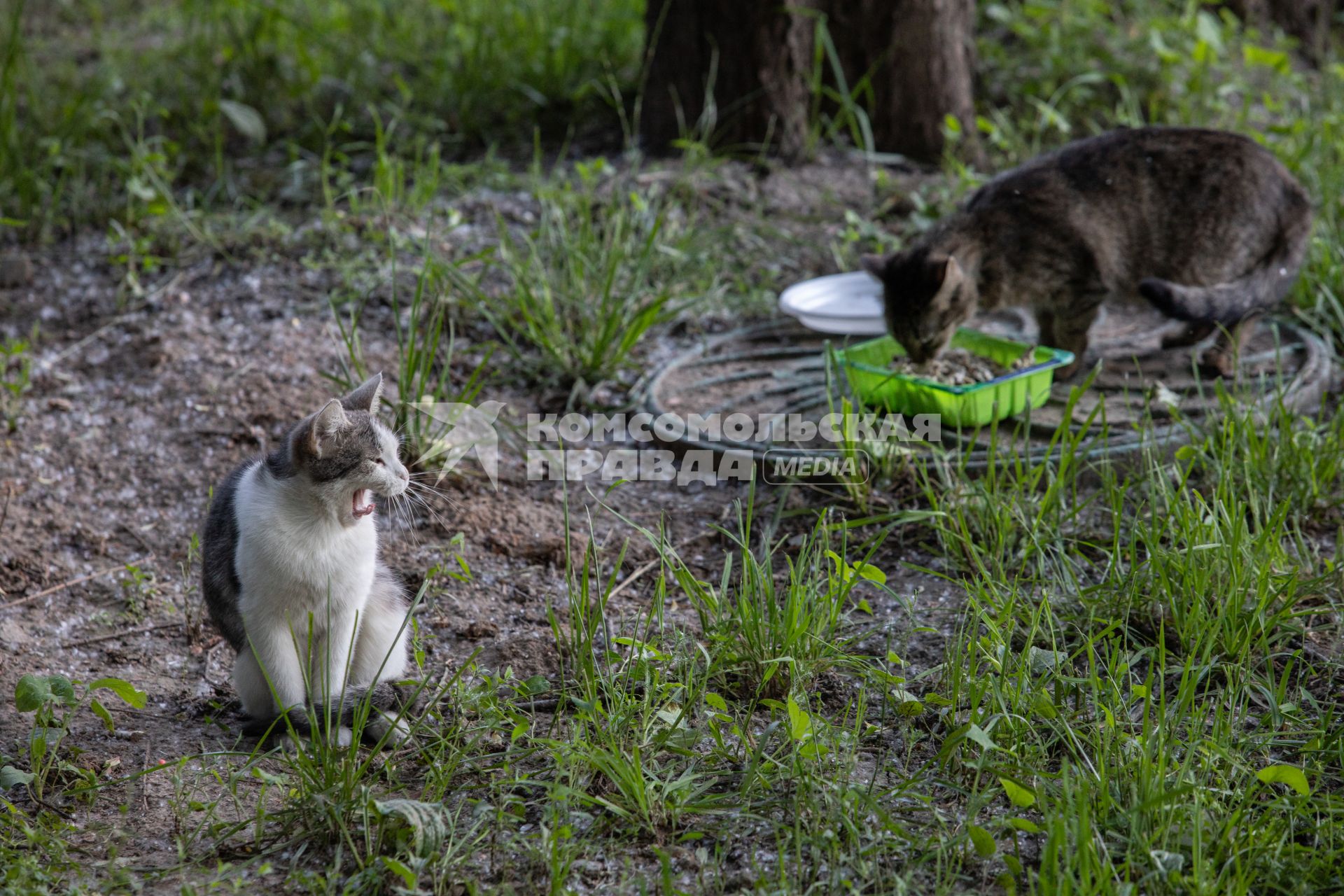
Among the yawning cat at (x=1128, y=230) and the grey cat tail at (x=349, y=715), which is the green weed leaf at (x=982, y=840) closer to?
the grey cat tail at (x=349, y=715)

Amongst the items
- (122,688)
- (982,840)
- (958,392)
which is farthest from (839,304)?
(122,688)

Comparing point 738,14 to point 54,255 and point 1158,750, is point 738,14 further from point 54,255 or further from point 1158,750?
point 1158,750

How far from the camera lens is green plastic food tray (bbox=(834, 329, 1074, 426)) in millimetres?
3469

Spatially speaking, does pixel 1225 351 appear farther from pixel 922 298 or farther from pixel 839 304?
pixel 839 304

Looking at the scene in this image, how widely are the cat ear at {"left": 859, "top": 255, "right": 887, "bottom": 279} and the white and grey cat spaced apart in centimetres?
192

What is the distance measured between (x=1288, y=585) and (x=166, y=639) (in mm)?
2477

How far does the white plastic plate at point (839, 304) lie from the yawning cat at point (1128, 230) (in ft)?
0.93

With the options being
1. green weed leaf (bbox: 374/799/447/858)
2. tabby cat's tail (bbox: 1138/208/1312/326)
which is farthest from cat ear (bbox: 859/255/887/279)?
green weed leaf (bbox: 374/799/447/858)

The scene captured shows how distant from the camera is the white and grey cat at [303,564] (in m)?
2.33

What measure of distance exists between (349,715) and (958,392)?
1877 millimetres

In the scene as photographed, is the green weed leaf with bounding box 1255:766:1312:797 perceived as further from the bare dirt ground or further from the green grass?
the bare dirt ground

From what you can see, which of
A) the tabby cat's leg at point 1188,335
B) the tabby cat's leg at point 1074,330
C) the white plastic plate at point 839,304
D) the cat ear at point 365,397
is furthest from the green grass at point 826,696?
the tabby cat's leg at point 1074,330

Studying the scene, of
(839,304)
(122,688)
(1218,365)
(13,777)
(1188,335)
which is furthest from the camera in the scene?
(839,304)

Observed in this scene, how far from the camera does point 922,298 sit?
3.71 meters
